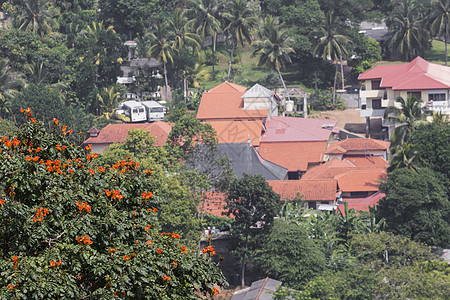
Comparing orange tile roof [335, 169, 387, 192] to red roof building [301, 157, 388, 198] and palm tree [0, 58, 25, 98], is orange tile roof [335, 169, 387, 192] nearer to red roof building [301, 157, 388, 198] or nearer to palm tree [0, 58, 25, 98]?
red roof building [301, 157, 388, 198]

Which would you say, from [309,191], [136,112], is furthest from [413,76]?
[136,112]

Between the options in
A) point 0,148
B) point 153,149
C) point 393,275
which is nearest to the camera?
point 0,148

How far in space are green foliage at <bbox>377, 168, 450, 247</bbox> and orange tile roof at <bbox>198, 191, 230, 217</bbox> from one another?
12.3 meters

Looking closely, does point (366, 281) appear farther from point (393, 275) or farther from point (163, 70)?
point (163, 70)

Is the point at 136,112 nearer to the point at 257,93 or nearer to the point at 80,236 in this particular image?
the point at 257,93

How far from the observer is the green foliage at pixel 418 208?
55438 millimetres

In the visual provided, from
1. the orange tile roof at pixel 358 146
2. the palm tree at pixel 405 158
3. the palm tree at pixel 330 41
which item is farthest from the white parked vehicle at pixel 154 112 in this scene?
the palm tree at pixel 405 158

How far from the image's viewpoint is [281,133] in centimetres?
8006

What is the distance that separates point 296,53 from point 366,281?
54273 millimetres

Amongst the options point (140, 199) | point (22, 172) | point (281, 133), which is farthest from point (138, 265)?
point (281, 133)

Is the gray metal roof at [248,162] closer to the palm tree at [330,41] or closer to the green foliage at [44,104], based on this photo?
the green foliage at [44,104]

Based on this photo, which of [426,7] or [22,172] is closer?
[22,172]

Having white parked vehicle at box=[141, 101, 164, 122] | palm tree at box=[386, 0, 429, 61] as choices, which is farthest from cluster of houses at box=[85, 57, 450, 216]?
palm tree at box=[386, 0, 429, 61]

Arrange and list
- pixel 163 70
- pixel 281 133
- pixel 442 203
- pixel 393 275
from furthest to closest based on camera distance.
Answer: pixel 163 70
pixel 281 133
pixel 442 203
pixel 393 275
